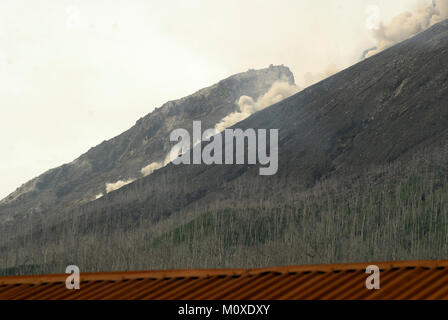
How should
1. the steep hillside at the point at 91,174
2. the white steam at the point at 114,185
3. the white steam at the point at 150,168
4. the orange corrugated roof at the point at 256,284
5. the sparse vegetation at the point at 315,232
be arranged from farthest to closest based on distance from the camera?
the white steam at the point at 150,168
the steep hillside at the point at 91,174
the white steam at the point at 114,185
the sparse vegetation at the point at 315,232
the orange corrugated roof at the point at 256,284

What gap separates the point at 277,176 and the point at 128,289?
7606 cm

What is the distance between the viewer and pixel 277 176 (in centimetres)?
9006

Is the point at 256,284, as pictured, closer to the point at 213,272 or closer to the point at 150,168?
the point at 213,272

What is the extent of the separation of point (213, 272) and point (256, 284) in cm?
158

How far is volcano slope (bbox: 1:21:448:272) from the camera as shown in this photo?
52031mm

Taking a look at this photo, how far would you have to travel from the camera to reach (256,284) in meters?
13.5

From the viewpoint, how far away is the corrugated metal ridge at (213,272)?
44.3 ft

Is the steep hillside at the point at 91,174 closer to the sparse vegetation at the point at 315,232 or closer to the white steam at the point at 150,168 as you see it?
the white steam at the point at 150,168

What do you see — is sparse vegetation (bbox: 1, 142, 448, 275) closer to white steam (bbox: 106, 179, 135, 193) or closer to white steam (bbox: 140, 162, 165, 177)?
white steam (bbox: 106, 179, 135, 193)

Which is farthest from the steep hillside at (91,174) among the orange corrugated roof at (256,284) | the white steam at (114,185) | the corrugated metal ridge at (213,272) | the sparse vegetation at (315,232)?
the orange corrugated roof at (256,284)

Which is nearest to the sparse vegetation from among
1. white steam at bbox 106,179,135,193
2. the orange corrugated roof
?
the orange corrugated roof

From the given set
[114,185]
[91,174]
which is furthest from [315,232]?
[91,174]

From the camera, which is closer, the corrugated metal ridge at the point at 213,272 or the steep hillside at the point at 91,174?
the corrugated metal ridge at the point at 213,272
